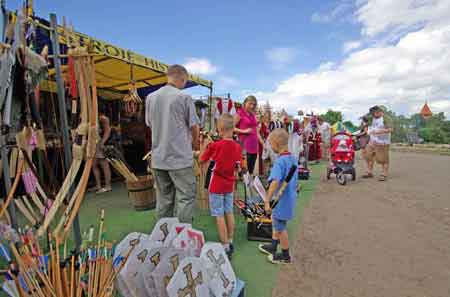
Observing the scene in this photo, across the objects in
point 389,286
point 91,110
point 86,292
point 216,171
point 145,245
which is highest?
point 91,110

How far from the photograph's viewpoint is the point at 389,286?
1.90 meters

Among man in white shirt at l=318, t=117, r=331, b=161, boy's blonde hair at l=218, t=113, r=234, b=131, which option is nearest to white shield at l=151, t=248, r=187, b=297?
boy's blonde hair at l=218, t=113, r=234, b=131

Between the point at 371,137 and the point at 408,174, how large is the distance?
6.29 feet

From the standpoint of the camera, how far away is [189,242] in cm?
149

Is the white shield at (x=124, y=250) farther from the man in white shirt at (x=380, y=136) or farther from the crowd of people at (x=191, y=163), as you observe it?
the man in white shirt at (x=380, y=136)

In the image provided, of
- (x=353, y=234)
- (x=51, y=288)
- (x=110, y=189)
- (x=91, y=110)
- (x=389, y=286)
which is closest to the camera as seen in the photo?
(x=51, y=288)

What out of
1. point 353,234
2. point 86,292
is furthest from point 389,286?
point 86,292

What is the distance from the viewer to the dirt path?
1.90 metres

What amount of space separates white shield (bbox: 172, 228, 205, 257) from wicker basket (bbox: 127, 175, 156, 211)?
2234mm

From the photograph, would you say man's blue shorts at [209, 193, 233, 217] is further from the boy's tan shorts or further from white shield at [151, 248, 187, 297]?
the boy's tan shorts

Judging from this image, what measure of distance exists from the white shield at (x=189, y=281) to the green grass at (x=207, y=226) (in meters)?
0.79

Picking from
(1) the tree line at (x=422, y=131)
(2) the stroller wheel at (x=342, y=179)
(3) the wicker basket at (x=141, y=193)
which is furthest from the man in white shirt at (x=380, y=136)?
(1) the tree line at (x=422, y=131)

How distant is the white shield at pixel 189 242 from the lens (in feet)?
4.70

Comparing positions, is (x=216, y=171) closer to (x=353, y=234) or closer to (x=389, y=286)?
(x=389, y=286)
